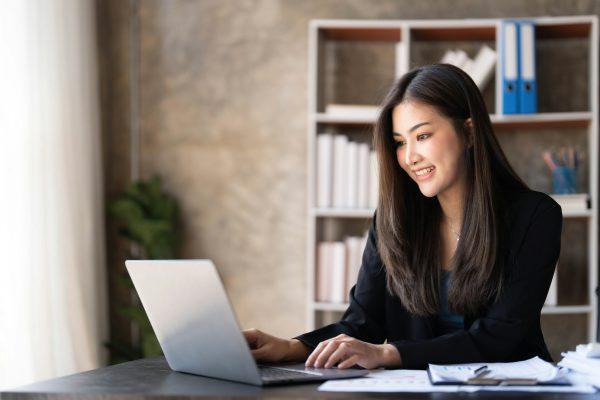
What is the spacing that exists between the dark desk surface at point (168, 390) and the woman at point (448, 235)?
16.9 inches

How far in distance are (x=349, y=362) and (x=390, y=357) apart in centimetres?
10

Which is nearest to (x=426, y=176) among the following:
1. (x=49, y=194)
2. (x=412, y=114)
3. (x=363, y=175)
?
(x=412, y=114)

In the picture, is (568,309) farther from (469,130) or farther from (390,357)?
(390,357)

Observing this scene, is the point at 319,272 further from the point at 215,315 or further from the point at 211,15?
the point at 215,315

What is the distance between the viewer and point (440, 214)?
6.93 feet

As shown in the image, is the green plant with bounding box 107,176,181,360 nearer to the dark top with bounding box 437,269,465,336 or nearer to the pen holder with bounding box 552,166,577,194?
the pen holder with bounding box 552,166,577,194

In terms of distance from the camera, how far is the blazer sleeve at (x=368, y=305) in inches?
76.4

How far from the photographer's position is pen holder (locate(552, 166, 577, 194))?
3525 millimetres

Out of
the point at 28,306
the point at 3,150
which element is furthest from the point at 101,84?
the point at 28,306

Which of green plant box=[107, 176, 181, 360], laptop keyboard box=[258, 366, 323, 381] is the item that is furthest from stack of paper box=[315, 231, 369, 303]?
laptop keyboard box=[258, 366, 323, 381]

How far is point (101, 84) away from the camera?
403 cm

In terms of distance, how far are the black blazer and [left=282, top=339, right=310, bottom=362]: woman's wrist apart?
21 millimetres

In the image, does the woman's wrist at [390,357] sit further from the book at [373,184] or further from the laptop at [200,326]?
the book at [373,184]

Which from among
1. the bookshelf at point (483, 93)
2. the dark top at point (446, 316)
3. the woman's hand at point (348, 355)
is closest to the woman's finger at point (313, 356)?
the woman's hand at point (348, 355)
